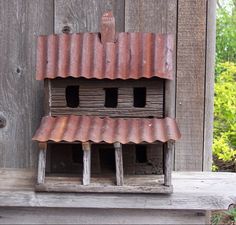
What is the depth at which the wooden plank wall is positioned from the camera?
1.49 meters

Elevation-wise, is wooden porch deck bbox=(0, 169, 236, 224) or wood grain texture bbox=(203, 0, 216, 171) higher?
wood grain texture bbox=(203, 0, 216, 171)

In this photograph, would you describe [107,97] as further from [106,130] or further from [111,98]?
[106,130]

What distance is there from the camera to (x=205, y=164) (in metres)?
1.51

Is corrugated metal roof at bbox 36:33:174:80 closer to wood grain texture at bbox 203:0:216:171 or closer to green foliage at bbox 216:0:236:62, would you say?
wood grain texture at bbox 203:0:216:171

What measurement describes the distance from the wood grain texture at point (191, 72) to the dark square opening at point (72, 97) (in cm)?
34

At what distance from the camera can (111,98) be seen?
1359 mm

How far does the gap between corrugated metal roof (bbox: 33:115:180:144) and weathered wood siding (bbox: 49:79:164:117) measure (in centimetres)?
3

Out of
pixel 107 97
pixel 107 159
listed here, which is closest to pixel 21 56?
pixel 107 97

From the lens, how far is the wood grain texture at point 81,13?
1.50 metres

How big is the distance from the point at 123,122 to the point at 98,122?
7 cm

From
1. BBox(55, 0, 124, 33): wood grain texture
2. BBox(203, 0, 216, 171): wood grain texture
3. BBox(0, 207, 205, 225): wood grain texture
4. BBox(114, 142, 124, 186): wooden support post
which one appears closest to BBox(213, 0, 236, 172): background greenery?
BBox(203, 0, 216, 171): wood grain texture

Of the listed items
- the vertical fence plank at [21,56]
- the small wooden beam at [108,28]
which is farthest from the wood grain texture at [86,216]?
the small wooden beam at [108,28]

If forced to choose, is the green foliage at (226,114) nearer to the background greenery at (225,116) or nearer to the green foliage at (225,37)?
the background greenery at (225,116)

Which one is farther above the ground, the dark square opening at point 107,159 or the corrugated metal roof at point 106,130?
the corrugated metal roof at point 106,130
